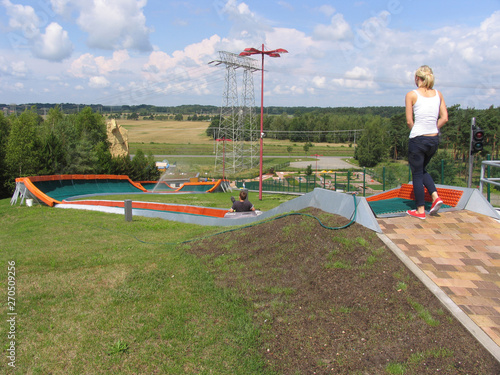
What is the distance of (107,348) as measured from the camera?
4.49 meters

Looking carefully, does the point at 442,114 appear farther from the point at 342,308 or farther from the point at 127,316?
the point at 127,316

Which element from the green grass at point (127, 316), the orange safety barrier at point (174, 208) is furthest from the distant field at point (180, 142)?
the green grass at point (127, 316)

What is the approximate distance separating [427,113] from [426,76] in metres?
0.62

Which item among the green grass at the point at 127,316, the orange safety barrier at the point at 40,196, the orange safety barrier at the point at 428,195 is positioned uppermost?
the orange safety barrier at the point at 428,195

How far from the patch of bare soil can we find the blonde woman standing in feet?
4.83

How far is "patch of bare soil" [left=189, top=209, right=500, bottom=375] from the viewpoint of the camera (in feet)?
12.9

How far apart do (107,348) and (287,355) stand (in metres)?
2.00

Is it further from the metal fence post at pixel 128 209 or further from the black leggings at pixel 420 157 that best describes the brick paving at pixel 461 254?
the metal fence post at pixel 128 209

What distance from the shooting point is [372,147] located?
95250 mm

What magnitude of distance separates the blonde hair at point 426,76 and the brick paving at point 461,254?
2144mm

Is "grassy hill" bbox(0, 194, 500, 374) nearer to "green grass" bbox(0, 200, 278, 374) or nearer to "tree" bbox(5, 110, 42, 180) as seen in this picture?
"green grass" bbox(0, 200, 278, 374)

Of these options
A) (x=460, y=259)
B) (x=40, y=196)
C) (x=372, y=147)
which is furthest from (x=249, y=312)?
(x=372, y=147)

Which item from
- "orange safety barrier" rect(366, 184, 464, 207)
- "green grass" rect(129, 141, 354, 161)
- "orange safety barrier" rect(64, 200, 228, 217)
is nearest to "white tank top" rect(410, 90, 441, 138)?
"orange safety barrier" rect(366, 184, 464, 207)

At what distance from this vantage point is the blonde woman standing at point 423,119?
632 cm
